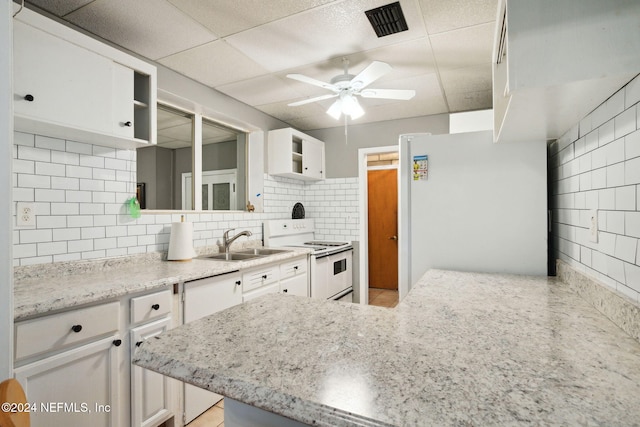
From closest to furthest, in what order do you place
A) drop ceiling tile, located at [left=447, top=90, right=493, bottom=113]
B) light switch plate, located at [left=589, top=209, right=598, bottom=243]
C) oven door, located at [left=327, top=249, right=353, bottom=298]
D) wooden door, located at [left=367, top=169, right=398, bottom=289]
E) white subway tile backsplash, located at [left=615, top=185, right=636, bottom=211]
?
white subway tile backsplash, located at [left=615, top=185, right=636, bottom=211]
light switch plate, located at [left=589, top=209, right=598, bottom=243]
drop ceiling tile, located at [left=447, top=90, right=493, bottom=113]
oven door, located at [left=327, top=249, right=353, bottom=298]
wooden door, located at [left=367, top=169, right=398, bottom=289]

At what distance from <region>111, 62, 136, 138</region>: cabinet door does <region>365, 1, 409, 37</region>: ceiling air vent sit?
1.50 meters

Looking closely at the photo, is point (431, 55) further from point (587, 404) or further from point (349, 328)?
point (587, 404)

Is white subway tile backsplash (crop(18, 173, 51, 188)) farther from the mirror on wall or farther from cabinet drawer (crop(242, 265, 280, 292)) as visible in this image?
cabinet drawer (crop(242, 265, 280, 292))

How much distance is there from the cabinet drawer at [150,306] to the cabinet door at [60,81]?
978mm

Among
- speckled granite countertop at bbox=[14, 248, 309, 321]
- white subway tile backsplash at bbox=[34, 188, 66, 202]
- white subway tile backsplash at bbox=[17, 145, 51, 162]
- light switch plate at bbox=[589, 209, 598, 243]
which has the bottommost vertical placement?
speckled granite countertop at bbox=[14, 248, 309, 321]

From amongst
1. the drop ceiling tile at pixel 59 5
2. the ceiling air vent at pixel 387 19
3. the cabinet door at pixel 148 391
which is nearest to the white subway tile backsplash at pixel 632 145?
the ceiling air vent at pixel 387 19

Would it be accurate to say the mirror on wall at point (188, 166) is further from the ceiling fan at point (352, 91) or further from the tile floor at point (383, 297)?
the tile floor at point (383, 297)

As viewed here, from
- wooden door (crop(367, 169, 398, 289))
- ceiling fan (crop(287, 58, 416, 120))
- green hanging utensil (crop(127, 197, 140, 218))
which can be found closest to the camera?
green hanging utensil (crop(127, 197, 140, 218))

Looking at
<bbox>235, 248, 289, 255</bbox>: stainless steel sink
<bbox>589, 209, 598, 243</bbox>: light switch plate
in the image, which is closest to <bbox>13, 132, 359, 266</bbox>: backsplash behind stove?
<bbox>235, 248, 289, 255</bbox>: stainless steel sink

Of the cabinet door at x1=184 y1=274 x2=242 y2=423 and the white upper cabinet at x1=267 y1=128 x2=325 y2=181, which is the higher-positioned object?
the white upper cabinet at x1=267 y1=128 x2=325 y2=181

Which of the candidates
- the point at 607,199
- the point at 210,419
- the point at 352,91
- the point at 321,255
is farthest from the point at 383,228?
the point at 607,199

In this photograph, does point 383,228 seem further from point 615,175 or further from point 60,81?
point 60,81

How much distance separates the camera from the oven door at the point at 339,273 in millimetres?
3592

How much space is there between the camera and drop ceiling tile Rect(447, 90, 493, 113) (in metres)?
3.14
